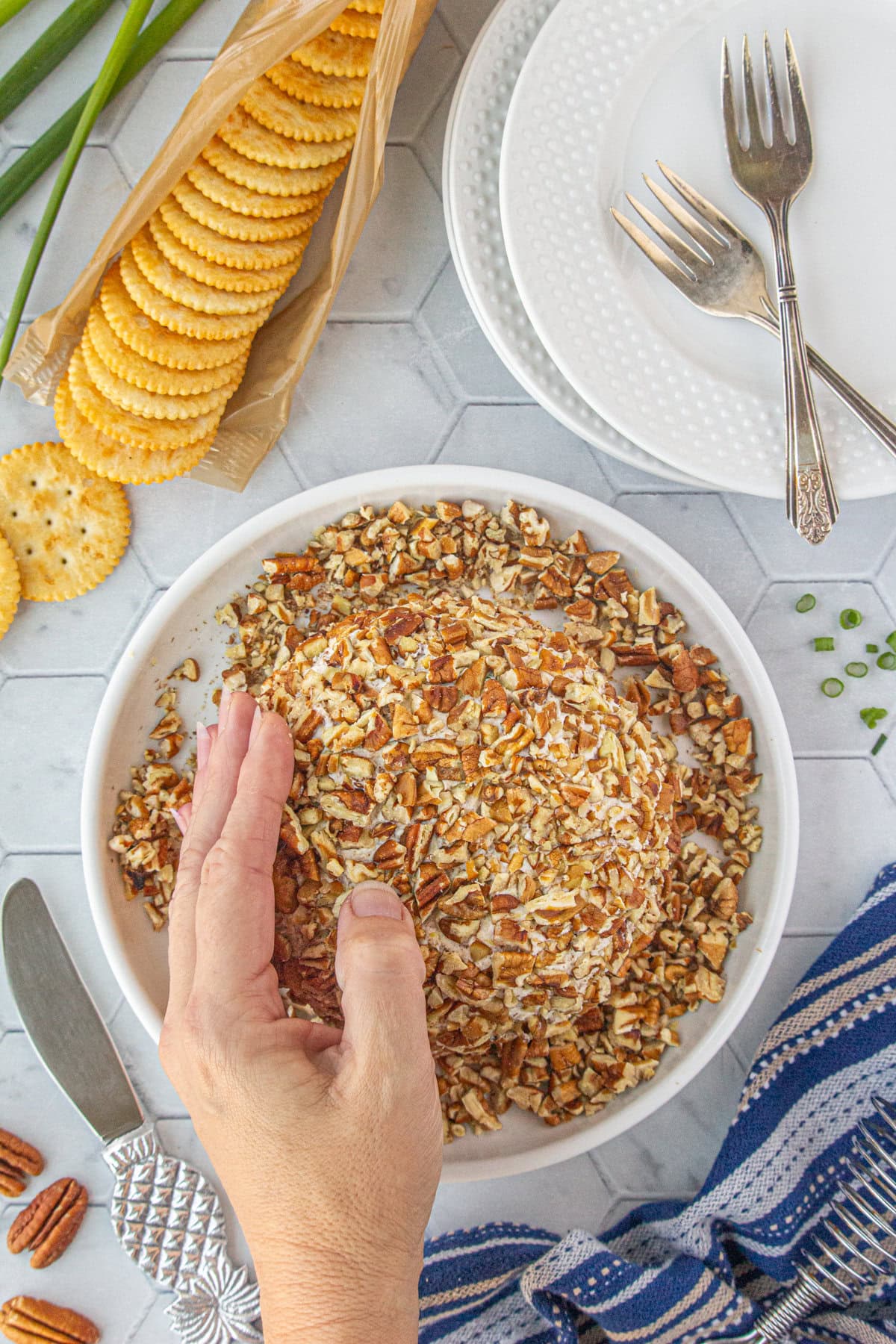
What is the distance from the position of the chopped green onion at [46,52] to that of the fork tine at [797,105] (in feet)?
2.40

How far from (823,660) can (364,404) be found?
61 centimetres

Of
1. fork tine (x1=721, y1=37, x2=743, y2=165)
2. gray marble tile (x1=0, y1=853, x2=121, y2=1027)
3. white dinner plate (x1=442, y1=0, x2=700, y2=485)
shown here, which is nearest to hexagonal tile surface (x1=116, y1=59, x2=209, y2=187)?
white dinner plate (x1=442, y1=0, x2=700, y2=485)

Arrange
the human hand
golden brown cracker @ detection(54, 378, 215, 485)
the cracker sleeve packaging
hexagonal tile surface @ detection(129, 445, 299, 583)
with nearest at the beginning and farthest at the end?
the human hand < the cracker sleeve packaging < golden brown cracker @ detection(54, 378, 215, 485) < hexagonal tile surface @ detection(129, 445, 299, 583)

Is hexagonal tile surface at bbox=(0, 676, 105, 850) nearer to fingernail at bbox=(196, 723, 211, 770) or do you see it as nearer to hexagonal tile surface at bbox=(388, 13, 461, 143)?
fingernail at bbox=(196, 723, 211, 770)

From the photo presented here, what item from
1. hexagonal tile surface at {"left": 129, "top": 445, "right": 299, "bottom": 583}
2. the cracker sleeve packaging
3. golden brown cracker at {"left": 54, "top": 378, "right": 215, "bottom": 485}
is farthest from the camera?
hexagonal tile surface at {"left": 129, "top": 445, "right": 299, "bottom": 583}

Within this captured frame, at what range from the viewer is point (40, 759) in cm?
117

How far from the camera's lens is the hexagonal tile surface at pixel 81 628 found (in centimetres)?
115

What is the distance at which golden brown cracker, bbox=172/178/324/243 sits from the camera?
37.2 inches

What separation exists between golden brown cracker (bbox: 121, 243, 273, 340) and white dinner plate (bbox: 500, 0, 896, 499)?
0.96 ft

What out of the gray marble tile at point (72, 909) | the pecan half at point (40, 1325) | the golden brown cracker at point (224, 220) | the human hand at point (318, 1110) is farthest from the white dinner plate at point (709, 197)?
the pecan half at point (40, 1325)

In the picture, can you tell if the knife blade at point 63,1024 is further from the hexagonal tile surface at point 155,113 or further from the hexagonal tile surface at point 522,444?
the hexagonal tile surface at point 155,113

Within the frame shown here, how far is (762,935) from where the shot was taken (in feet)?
3.49

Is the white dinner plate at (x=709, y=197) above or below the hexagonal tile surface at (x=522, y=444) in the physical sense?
above

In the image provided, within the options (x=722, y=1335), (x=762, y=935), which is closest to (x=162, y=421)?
(x=762, y=935)
